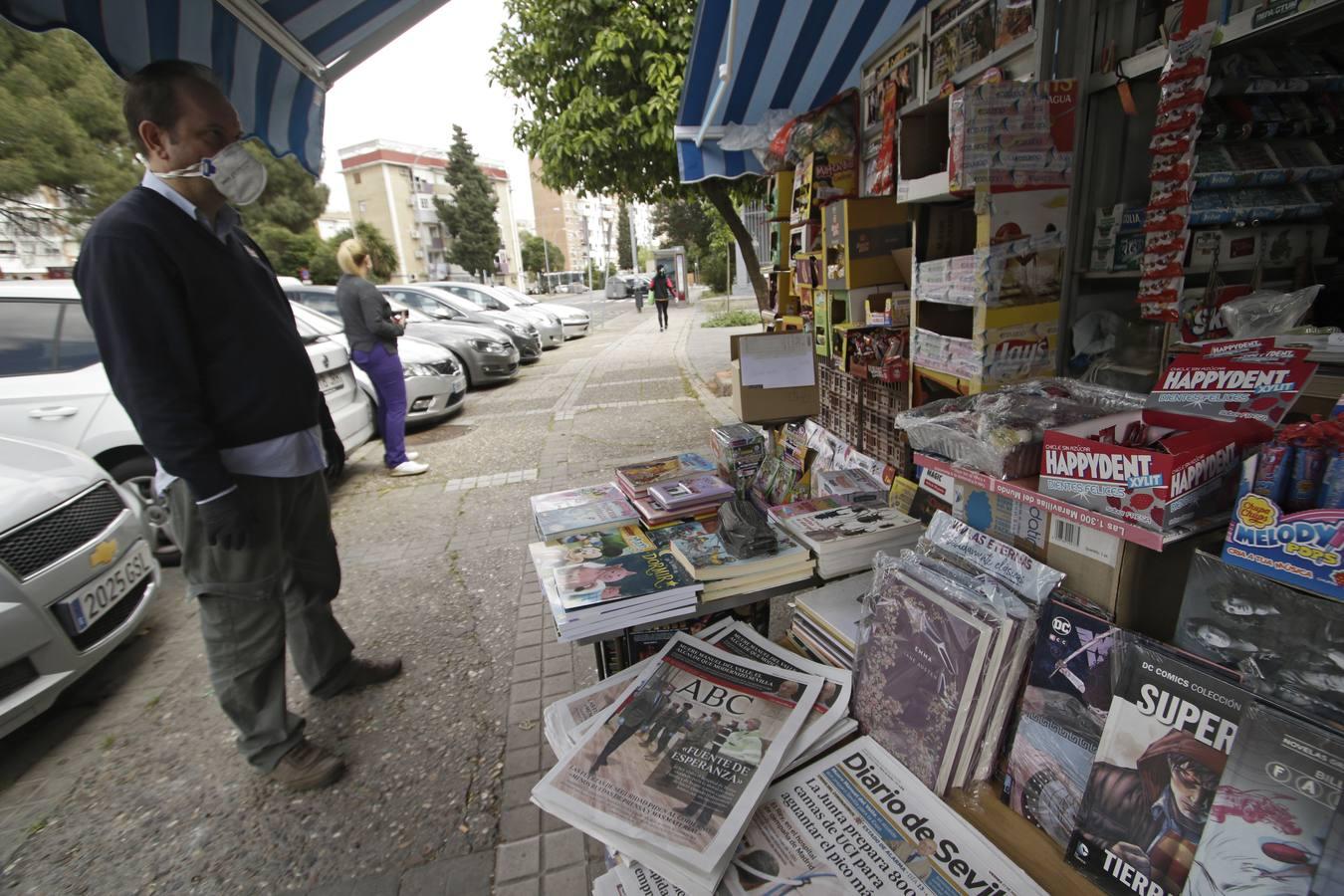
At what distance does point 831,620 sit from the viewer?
5.26 ft

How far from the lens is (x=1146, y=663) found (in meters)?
0.96

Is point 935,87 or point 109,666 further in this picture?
point 109,666

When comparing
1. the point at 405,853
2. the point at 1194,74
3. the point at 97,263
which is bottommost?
the point at 405,853

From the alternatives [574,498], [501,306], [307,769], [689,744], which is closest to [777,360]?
[574,498]

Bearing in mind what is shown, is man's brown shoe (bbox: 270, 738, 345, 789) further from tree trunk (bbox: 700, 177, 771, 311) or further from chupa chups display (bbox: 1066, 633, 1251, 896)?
tree trunk (bbox: 700, 177, 771, 311)

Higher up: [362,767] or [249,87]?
[249,87]

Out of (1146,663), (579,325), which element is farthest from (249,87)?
(579,325)

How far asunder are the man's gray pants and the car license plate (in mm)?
834

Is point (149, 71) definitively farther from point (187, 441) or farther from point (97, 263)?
point (187, 441)

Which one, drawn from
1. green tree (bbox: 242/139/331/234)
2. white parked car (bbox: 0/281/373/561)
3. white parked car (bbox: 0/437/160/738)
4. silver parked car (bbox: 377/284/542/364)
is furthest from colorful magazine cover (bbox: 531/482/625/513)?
green tree (bbox: 242/139/331/234)

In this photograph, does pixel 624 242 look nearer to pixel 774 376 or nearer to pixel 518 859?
pixel 774 376

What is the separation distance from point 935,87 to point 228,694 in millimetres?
3725

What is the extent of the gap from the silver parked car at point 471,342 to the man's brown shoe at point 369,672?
6.93 m

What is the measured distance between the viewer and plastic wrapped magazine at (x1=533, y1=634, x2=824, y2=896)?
3.70ft
